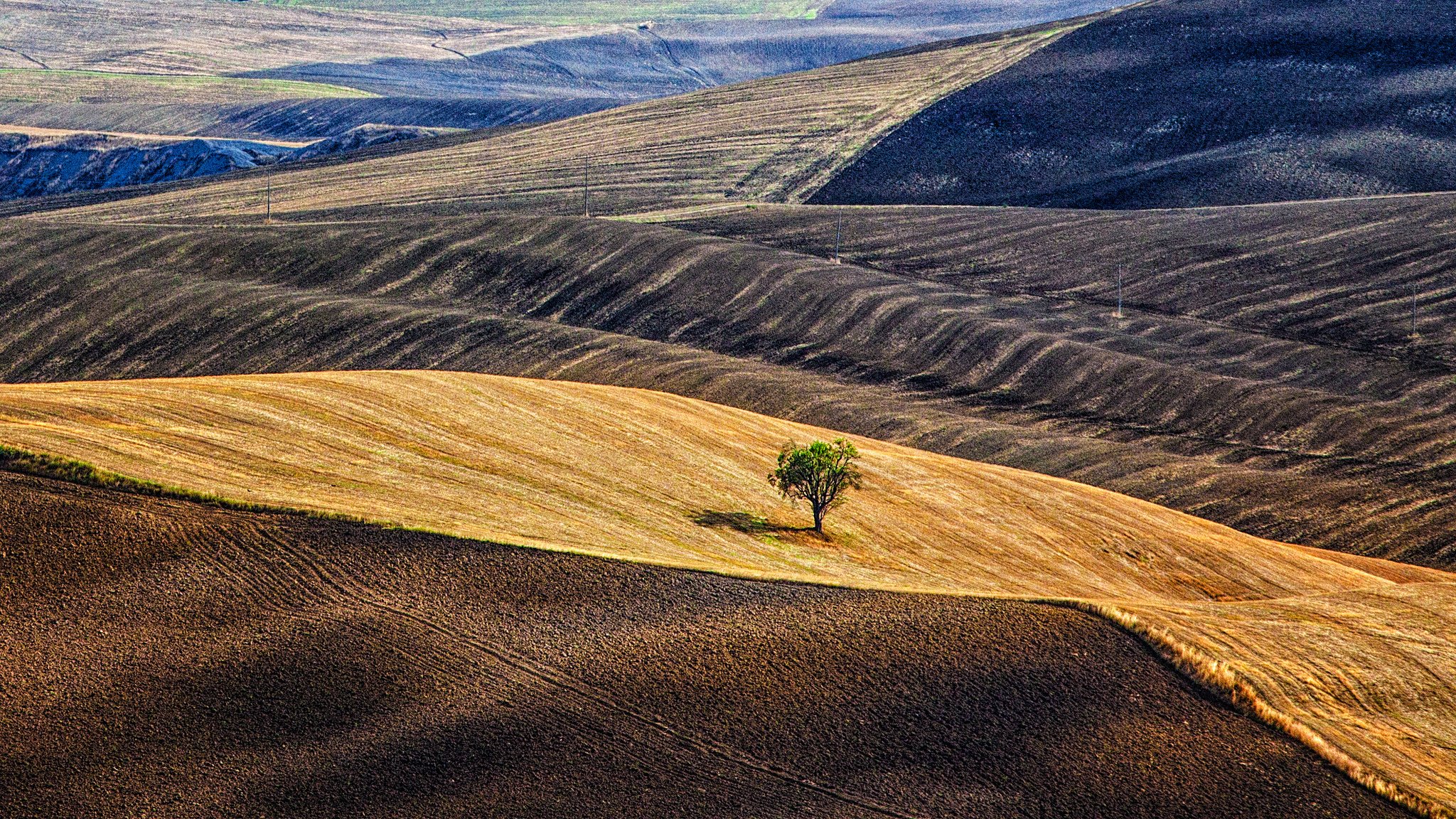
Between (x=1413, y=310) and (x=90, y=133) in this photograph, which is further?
(x=90, y=133)

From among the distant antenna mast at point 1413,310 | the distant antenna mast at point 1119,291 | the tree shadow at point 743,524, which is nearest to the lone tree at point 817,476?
the tree shadow at point 743,524

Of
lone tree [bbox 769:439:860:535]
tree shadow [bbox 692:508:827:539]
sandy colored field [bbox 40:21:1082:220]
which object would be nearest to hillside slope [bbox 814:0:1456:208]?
sandy colored field [bbox 40:21:1082:220]

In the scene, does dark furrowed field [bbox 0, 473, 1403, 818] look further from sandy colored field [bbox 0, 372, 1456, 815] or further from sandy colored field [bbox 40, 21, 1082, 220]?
sandy colored field [bbox 40, 21, 1082, 220]

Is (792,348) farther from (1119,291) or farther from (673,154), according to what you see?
(673,154)

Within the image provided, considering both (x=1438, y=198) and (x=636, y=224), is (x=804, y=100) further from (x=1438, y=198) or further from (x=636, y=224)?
(x=1438, y=198)

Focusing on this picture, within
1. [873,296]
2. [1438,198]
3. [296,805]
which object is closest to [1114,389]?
[873,296]

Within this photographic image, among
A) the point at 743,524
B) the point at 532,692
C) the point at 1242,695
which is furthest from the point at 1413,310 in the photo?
the point at 532,692
